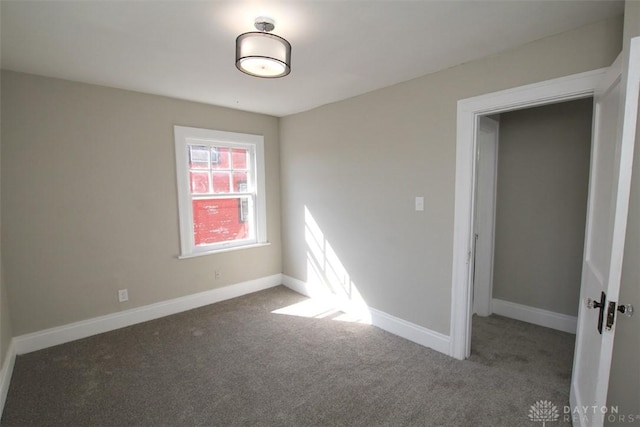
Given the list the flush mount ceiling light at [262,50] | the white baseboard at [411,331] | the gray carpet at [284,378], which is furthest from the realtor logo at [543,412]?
the flush mount ceiling light at [262,50]

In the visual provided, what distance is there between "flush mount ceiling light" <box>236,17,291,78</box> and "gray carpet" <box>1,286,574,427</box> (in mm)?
2164

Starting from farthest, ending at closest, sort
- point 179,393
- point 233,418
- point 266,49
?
point 179,393 → point 233,418 → point 266,49

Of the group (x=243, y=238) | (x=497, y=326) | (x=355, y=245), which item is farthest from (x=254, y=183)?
(x=497, y=326)

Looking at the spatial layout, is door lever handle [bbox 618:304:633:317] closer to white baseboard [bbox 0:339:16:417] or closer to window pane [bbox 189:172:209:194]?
white baseboard [bbox 0:339:16:417]

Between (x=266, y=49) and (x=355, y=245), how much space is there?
223cm

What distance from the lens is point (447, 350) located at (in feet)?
8.84

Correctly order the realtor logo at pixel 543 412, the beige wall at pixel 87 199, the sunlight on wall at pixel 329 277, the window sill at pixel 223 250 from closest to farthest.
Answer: the realtor logo at pixel 543 412 < the beige wall at pixel 87 199 < the sunlight on wall at pixel 329 277 < the window sill at pixel 223 250

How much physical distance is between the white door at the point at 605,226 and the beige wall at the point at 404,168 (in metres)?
0.46

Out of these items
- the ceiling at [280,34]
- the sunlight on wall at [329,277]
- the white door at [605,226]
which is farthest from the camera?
the sunlight on wall at [329,277]

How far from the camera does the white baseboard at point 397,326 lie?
276cm

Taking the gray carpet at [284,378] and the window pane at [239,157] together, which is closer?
the gray carpet at [284,378]

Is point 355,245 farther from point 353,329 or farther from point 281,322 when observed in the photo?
point 281,322

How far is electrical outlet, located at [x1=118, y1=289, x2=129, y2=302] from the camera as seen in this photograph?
3219 millimetres

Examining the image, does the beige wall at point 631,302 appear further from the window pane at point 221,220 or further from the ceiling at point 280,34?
the window pane at point 221,220
